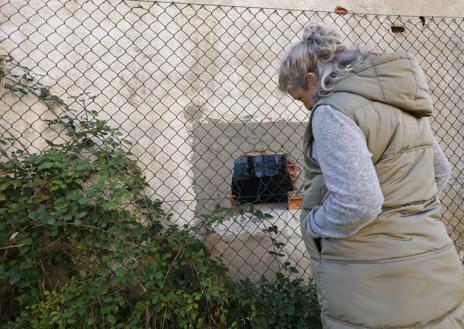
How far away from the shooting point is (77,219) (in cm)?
205

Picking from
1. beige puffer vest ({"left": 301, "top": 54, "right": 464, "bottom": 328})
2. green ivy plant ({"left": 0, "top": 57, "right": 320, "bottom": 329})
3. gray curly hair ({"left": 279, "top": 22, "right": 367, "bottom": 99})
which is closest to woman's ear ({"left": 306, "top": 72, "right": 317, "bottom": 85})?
gray curly hair ({"left": 279, "top": 22, "right": 367, "bottom": 99})

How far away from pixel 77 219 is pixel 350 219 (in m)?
1.45

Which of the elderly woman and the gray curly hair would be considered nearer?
the elderly woman

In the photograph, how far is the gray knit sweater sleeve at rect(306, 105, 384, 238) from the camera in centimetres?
115

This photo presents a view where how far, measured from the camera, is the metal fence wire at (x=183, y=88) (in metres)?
2.44

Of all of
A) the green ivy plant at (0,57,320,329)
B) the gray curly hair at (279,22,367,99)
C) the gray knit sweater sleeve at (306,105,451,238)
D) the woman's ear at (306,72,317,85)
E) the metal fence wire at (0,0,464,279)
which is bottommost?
the green ivy plant at (0,57,320,329)

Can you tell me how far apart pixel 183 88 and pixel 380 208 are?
1803 millimetres

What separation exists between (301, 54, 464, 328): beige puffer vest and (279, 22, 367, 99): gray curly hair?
59 mm

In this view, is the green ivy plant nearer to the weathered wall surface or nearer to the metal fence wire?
the metal fence wire

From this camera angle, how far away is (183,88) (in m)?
2.68

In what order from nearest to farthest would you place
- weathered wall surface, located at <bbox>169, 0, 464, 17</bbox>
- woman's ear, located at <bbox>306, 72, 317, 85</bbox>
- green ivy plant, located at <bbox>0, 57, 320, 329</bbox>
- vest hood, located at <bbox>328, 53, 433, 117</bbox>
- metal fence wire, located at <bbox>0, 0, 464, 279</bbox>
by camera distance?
vest hood, located at <bbox>328, 53, 433, 117</bbox> → woman's ear, located at <bbox>306, 72, 317, 85</bbox> → green ivy plant, located at <bbox>0, 57, 320, 329</bbox> → metal fence wire, located at <bbox>0, 0, 464, 279</bbox> → weathered wall surface, located at <bbox>169, 0, 464, 17</bbox>

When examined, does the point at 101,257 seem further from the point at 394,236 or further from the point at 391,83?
the point at 391,83

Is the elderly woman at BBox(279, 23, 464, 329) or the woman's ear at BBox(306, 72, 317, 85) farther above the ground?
the woman's ear at BBox(306, 72, 317, 85)

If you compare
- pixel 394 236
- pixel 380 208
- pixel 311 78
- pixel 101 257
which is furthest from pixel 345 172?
pixel 101 257
